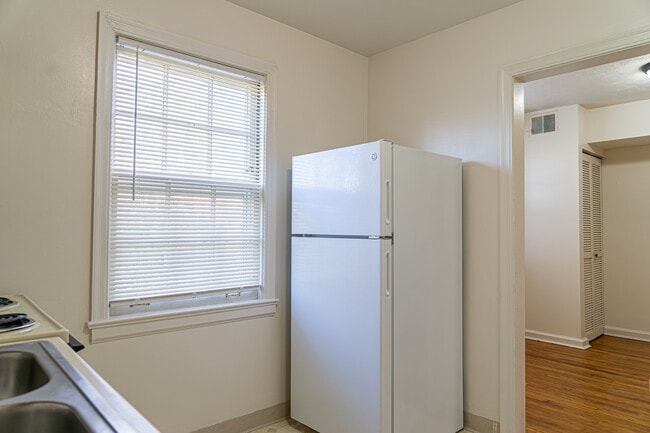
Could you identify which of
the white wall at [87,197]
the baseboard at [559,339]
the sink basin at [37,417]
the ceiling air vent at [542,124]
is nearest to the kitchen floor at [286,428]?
the white wall at [87,197]

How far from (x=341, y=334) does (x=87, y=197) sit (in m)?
1.49

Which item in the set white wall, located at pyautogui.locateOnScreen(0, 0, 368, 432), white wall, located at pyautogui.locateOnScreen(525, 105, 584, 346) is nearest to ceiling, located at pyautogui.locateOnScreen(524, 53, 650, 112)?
white wall, located at pyautogui.locateOnScreen(525, 105, 584, 346)

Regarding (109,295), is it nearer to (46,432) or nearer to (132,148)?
(132,148)

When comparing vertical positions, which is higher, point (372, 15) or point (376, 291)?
point (372, 15)

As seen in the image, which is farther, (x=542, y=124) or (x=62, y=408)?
(x=542, y=124)

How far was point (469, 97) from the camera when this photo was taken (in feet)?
8.90

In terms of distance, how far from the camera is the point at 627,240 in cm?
495

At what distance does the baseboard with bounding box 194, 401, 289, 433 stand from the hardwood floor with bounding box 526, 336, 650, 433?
1605 millimetres

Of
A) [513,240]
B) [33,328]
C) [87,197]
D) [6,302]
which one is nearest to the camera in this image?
[33,328]

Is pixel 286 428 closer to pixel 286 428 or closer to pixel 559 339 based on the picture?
pixel 286 428

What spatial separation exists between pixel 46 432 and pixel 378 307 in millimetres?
1545

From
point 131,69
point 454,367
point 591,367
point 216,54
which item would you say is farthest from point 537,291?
point 131,69

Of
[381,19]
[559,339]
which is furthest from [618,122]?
[381,19]

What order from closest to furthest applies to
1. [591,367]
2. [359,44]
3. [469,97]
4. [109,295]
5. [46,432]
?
[46,432], [109,295], [469,97], [359,44], [591,367]
